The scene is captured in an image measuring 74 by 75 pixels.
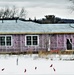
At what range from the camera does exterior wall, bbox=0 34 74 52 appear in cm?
3955

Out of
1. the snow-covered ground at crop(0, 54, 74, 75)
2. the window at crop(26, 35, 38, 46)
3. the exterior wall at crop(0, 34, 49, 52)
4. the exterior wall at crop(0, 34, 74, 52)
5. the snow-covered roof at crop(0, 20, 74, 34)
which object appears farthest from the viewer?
the snow-covered roof at crop(0, 20, 74, 34)

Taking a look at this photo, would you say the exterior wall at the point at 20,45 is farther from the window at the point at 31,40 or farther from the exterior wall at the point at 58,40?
the exterior wall at the point at 58,40

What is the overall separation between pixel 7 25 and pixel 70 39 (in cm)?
762

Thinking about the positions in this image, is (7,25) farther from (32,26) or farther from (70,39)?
(70,39)

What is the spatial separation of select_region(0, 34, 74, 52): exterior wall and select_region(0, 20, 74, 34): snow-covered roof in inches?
20.9

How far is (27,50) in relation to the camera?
39406mm

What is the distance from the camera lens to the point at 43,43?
3972cm

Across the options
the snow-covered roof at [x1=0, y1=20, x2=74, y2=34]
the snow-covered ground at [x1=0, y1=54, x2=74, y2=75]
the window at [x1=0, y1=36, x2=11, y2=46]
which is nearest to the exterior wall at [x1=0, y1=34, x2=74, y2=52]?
the window at [x1=0, y1=36, x2=11, y2=46]

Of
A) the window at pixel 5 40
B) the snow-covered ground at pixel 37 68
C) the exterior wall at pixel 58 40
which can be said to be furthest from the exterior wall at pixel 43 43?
the snow-covered ground at pixel 37 68

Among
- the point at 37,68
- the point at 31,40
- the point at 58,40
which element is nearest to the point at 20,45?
the point at 31,40

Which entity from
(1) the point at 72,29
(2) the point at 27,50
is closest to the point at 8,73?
(2) the point at 27,50

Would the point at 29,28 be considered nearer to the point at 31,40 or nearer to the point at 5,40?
the point at 31,40

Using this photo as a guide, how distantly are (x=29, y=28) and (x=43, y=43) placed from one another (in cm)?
301

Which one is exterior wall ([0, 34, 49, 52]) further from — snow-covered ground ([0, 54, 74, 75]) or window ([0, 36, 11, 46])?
snow-covered ground ([0, 54, 74, 75])
